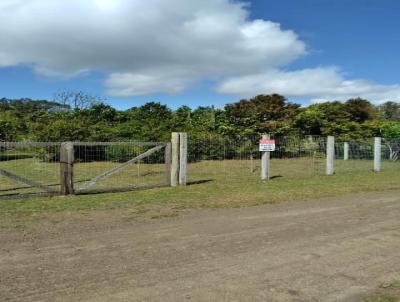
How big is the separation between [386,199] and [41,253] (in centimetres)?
861

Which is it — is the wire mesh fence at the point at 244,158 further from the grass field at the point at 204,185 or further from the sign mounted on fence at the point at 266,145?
the sign mounted on fence at the point at 266,145

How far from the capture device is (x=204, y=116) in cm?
3425

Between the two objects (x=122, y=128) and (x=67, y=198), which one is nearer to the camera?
(x=67, y=198)

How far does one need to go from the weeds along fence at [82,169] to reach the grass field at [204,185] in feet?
0.15

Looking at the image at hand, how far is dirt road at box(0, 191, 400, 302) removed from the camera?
15.3ft

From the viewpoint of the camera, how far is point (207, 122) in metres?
31.1

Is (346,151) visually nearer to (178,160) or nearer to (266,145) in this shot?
(266,145)

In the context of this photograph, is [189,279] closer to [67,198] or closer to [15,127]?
[67,198]

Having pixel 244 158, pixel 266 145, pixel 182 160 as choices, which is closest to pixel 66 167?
pixel 182 160

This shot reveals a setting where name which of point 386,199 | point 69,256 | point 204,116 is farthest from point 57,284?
point 204,116

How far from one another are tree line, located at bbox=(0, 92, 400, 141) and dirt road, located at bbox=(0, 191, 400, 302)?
705 inches

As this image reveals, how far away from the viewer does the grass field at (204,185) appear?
33.6ft

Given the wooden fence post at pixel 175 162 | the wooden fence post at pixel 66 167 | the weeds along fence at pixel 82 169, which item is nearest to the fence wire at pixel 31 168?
the weeds along fence at pixel 82 169

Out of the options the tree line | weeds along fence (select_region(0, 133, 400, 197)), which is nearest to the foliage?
the tree line
